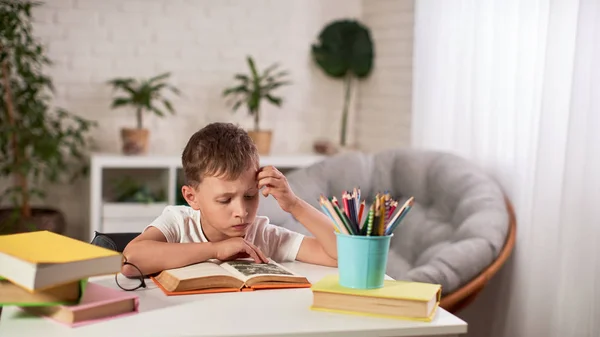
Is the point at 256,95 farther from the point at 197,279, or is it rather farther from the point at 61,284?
the point at 61,284

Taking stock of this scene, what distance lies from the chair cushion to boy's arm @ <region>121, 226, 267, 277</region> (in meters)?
1.01

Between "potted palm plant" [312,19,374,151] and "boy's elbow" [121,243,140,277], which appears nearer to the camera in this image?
"boy's elbow" [121,243,140,277]

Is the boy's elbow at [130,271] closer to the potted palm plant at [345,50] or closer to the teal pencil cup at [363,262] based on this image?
the teal pencil cup at [363,262]

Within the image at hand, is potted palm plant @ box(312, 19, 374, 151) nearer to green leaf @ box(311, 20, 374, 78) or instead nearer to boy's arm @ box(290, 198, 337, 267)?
green leaf @ box(311, 20, 374, 78)

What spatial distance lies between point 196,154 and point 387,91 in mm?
2944

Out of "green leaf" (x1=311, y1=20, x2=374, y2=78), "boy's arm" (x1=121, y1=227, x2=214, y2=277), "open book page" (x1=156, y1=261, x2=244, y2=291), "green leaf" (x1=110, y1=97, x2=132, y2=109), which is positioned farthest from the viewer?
"green leaf" (x1=311, y1=20, x2=374, y2=78)

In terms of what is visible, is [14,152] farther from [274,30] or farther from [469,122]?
[469,122]

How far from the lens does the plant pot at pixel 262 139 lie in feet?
14.7

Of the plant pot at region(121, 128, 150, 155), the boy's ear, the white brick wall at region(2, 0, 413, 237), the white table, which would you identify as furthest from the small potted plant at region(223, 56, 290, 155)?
the white table

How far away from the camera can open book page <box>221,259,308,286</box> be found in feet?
5.38

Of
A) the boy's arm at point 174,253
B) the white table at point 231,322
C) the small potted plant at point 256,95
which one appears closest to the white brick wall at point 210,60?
the small potted plant at point 256,95

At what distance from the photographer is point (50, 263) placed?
134 centimetres

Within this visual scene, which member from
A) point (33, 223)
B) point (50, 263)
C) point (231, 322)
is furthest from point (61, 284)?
point (33, 223)

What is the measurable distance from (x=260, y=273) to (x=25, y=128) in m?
2.72
